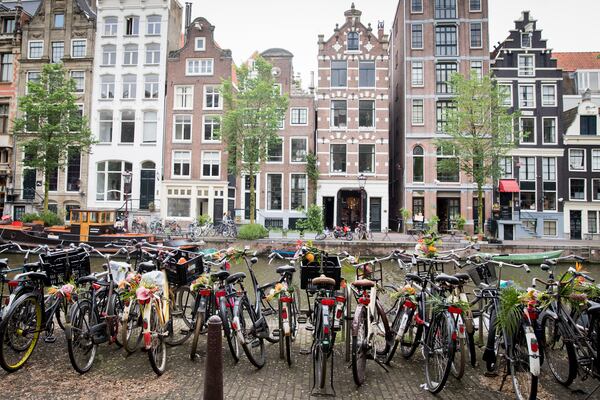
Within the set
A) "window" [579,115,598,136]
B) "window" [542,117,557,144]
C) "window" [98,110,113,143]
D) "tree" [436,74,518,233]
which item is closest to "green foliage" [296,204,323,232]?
"tree" [436,74,518,233]

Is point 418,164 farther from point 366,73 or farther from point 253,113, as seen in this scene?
point 253,113

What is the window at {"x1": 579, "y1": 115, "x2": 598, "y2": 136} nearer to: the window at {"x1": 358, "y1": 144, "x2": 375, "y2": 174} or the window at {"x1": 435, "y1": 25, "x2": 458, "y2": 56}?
the window at {"x1": 435, "y1": 25, "x2": 458, "y2": 56}

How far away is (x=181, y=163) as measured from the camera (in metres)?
29.1

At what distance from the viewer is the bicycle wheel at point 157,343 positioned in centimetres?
425

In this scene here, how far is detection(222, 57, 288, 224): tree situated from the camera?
22.3 m

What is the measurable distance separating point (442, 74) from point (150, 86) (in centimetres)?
2252

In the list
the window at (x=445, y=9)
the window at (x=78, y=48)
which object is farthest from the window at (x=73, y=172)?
the window at (x=445, y=9)

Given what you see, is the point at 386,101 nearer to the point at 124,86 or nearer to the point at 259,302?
the point at 124,86

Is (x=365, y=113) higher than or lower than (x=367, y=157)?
higher

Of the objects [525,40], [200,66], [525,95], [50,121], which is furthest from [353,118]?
[50,121]

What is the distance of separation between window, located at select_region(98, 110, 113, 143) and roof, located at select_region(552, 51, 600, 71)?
3686 centimetres

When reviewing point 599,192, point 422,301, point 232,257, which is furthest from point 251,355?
point 599,192

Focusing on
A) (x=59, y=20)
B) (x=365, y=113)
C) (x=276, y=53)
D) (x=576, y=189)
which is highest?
(x=59, y=20)

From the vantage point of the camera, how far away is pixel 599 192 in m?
27.7
